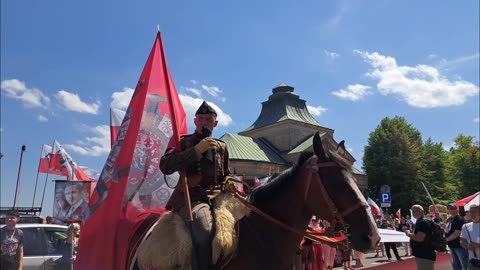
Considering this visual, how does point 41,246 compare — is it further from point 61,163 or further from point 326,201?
point 326,201

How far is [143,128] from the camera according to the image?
599 cm

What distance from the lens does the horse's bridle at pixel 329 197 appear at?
402cm

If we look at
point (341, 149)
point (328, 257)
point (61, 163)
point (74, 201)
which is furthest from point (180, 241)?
point (61, 163)

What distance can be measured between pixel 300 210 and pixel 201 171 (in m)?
1.21

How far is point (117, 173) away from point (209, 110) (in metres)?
1.76

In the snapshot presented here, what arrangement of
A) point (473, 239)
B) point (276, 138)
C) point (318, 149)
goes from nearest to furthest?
point (318, 149)
point (473, 239)
point (276, 138)

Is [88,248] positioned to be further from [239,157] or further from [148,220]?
[239,157]

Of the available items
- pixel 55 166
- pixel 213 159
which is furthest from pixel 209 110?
pixel 55 166

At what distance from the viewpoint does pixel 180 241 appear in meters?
4.20

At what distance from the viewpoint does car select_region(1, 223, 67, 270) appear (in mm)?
9805

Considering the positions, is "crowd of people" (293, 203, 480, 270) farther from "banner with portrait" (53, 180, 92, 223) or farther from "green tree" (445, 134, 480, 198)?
"green tree" (445, 134, 480, 198)

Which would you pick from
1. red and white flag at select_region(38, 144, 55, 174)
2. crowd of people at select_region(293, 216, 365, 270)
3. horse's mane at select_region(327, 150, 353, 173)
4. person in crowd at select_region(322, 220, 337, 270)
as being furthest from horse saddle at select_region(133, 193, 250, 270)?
red and white flag at select_region(38, 144, 55, 174)

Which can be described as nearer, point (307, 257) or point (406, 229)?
point (307, 257)

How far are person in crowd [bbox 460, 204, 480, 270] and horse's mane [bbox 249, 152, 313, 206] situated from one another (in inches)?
255
